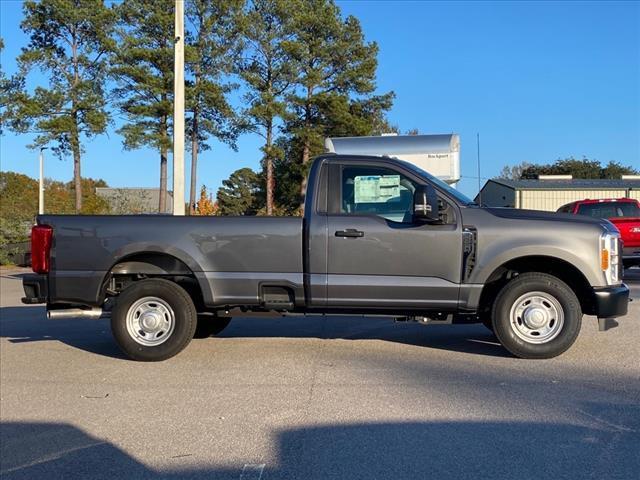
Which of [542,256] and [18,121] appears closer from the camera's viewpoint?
[542,256]

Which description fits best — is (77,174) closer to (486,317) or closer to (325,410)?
(486,317)

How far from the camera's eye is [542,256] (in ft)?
20.4

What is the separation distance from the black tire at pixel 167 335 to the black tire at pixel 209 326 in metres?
1.20

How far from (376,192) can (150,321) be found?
2.84 meters

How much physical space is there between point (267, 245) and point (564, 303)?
314cm

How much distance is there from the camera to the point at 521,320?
249 inches

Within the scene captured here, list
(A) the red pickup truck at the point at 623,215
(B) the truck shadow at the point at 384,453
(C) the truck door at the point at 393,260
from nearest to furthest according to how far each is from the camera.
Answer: (B) the truck shadow at the point at 384,453 < (C) the truck door at the point at 393,260 < (A) the red pickup truck at the point at 623,215

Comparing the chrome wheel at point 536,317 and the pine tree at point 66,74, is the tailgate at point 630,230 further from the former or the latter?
the pine tree at point 66,74

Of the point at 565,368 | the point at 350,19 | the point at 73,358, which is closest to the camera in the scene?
the point at 565,368

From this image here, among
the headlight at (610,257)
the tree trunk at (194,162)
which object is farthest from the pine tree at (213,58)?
the headlight at (610,257)

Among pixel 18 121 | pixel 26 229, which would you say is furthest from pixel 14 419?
pixel 18 121

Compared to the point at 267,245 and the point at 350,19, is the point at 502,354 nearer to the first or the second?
the point at 267,245

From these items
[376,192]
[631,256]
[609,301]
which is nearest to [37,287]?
[376,192]

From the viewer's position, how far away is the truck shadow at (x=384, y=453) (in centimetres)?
371
